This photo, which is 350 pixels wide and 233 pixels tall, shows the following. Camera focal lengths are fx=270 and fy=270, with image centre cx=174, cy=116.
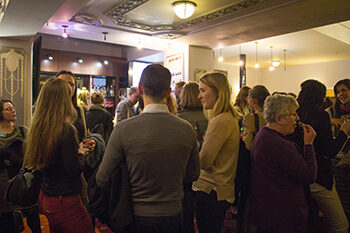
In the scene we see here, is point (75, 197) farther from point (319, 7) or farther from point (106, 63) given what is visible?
point (106, 63)

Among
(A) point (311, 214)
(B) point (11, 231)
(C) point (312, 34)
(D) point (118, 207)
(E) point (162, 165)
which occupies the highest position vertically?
(C) point (312, 34)

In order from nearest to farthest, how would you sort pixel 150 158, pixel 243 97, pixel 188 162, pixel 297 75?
pixel 150 158, pixel 188 162, pixel 243 97, pixel 297 75

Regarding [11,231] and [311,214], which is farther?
[11,231]

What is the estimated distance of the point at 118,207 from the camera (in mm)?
1249

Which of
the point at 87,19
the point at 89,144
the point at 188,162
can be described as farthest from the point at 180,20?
the point at 188,162

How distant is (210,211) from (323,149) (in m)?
0.99

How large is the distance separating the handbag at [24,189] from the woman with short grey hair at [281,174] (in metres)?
1.44

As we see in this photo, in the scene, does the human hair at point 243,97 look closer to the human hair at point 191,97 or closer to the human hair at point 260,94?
the human hair at point 260,94

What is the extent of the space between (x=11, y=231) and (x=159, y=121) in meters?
2.48

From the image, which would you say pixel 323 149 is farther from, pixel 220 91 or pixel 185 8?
pixel 185 8

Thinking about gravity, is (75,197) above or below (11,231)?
above

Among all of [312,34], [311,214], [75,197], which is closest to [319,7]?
[312,34]

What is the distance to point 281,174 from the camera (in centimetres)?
168

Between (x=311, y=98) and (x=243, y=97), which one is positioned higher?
(x=243, y=97)
